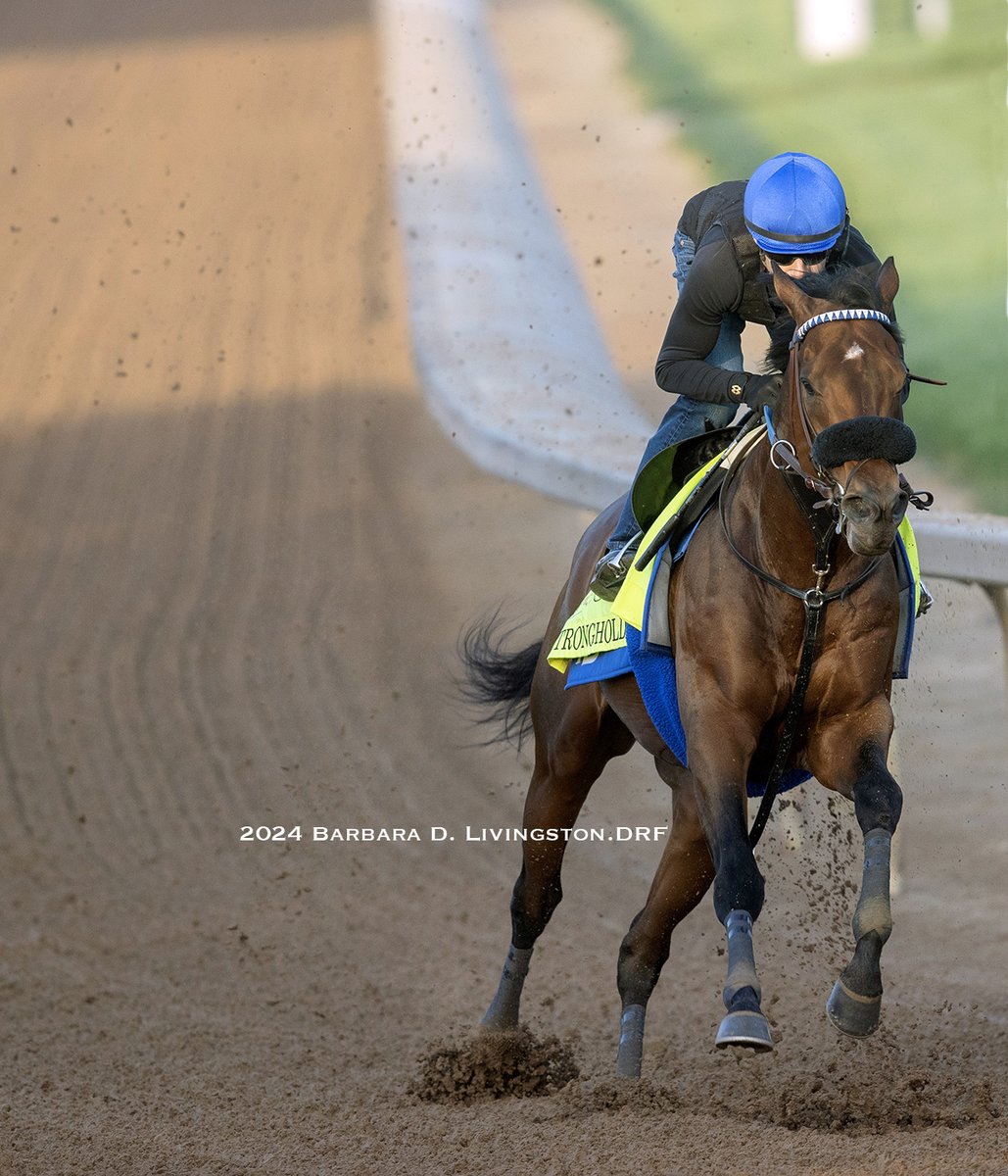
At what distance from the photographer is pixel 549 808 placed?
213 inches

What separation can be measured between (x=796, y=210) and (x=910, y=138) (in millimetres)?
11803

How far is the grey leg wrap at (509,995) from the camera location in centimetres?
539

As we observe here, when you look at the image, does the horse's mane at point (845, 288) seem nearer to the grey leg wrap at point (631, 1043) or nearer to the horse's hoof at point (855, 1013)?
the horse's hoof at point (855, 1013)

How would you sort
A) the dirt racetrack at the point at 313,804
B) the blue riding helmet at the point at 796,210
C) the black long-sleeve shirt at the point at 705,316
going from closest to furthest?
the blue riding helmet at the point at 796,210 < the black long-sleeve shirt at the point at 705,316 < the dirt racetrack at the point at 313,804

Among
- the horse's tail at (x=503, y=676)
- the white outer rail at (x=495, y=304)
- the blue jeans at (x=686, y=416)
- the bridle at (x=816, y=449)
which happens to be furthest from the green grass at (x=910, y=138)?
the bridle at (x=816, y=449)

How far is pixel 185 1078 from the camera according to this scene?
17.4 feet

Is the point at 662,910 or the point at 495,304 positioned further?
the point at 495,304

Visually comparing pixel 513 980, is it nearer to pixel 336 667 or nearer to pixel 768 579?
pixel 768 579

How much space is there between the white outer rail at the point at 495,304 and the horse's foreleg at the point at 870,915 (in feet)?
8.31

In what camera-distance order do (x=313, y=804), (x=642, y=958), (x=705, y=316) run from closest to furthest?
(x=705, y=316)
(x=642, y=958)
(x=313, y=804)

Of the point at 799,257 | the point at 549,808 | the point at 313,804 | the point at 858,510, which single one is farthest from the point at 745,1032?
the point at 313,804

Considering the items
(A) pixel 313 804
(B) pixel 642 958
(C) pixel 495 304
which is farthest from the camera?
(C) pixel 495 304

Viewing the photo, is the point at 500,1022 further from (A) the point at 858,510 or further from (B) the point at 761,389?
(A) the point at 858,510

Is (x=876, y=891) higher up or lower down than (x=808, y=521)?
lower down
